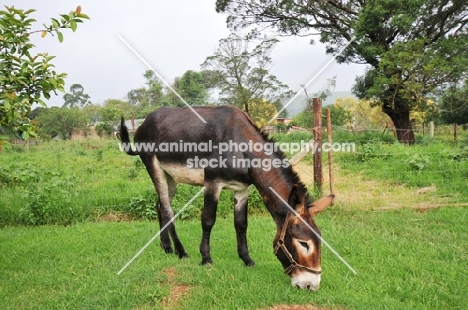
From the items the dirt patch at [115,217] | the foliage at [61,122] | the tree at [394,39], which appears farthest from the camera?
the foliage at [61,122]

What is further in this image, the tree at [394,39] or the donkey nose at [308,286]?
the tree at [394,39]

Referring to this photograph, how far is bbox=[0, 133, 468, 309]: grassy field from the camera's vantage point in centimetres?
348

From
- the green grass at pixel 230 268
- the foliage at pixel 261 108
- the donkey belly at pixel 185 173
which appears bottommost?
the green grass at pixel 230 268

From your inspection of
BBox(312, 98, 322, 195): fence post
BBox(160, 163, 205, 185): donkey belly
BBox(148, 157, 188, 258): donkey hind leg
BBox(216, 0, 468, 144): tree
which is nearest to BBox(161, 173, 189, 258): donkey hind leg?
BBox(148, 157, 188, 258): donkey hind leg

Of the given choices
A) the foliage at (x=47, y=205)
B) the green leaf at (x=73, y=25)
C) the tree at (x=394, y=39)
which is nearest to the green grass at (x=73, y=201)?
the foliage at (x=47, y=205)

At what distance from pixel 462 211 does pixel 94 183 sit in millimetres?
7730

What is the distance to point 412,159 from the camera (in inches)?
366

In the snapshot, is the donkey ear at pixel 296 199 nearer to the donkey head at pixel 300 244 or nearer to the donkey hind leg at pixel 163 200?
the donkey head at pixel 300 244

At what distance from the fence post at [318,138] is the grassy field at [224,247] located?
0.59m

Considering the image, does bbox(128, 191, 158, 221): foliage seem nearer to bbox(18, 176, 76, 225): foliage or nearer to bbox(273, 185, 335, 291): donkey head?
bbox(18, 176, 76, 225): foliage

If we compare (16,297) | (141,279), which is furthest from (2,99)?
(141,279)

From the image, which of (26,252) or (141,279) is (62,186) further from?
(141,279)

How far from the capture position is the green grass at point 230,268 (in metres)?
3.42

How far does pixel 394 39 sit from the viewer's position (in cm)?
1659
